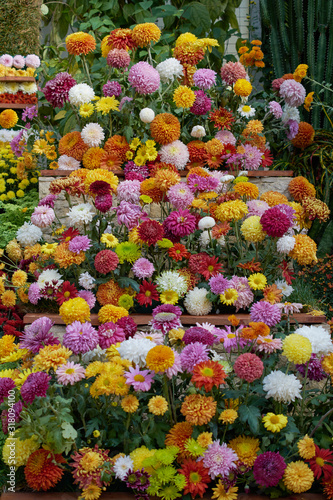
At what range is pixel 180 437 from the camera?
1.45 metres

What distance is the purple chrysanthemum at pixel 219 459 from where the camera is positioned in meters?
1.39

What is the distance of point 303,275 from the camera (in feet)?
9.06

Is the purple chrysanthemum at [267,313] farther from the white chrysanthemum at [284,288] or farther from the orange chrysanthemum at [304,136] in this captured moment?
the orange chrysanthemum at [304,136]

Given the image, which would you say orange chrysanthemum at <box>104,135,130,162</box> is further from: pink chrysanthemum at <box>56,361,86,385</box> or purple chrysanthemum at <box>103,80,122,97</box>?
pink chrysanthemum at <box>56,361,86,385</box>

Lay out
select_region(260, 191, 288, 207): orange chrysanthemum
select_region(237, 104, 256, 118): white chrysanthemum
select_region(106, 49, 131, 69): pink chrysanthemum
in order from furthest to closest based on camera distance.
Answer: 1. select_region(237, 104, 256, 118): white chrysanthemum
2. select_region(106, 49, 131, 69): pink chrysanthemum
3. select_region(260, 191, 288, 207): orange chrysanthemum

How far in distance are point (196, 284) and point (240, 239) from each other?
11.2 inches

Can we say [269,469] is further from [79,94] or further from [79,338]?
[79,94]

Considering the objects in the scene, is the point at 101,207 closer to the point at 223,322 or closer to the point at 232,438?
the point at 223,322

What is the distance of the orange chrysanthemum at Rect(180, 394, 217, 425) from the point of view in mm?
1364

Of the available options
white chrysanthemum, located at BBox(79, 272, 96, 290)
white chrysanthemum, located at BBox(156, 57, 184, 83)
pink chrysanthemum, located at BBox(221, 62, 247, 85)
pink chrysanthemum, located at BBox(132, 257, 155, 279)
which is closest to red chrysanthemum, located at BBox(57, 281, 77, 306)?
white chrysanthemum, located at BBox(79, 272, 96, 290)

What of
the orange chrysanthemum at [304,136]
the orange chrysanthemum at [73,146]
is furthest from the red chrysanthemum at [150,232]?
the orange chrysanthemum at [304,136]

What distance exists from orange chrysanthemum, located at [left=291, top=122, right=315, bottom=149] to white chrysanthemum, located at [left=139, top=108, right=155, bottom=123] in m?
0.89

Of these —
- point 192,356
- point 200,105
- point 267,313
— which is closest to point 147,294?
point 267,313

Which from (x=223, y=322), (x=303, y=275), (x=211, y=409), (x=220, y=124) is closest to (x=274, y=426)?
(x=211, y=409)
